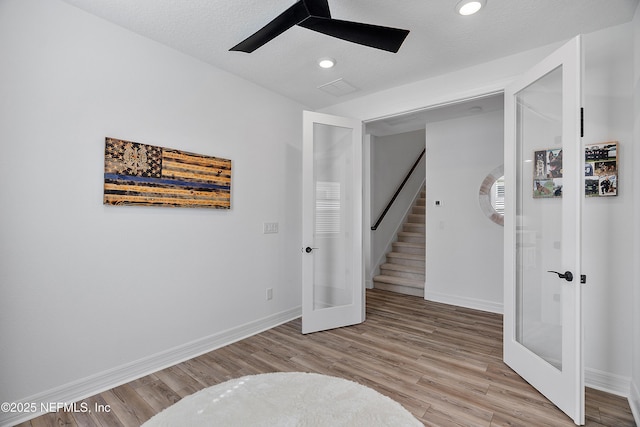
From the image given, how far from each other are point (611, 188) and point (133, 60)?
149 inches

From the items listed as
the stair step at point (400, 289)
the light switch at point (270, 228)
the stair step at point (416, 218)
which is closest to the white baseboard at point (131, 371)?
the light switch at point (270, 228)

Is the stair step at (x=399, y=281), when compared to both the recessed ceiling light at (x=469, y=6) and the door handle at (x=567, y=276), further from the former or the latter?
the recessed ceiling light at (x=469, y=6)

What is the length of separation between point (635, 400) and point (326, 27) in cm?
312

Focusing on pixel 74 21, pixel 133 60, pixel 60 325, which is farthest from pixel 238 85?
pixel 60 325

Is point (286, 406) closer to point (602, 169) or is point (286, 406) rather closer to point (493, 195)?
point (602, 169)

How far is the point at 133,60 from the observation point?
236cm

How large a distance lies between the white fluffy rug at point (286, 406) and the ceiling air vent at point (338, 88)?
2901 millimetres

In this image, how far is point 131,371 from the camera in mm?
2322

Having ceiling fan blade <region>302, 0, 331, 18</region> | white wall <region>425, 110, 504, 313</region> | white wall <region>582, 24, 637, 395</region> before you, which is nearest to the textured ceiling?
white wall <region>582, 24, 637, 395</region>

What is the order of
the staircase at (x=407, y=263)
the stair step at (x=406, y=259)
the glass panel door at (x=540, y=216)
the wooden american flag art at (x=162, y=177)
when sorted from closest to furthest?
1. the glass panel door at (x=540, y=216)
2. the wooden american flag art at (x=162, y=177)
3. the staircase at (x=407, y=263)
4. the stair step at (x=406, y=259)

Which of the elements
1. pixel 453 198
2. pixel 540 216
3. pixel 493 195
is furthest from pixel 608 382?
pixel 453 198

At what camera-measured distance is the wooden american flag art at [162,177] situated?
88.4 inches

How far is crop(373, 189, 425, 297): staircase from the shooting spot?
4893 millimetres

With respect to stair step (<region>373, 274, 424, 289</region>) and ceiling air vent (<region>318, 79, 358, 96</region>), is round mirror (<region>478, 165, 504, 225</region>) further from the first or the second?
ceiling air vent (<region>318, 79, 358, 96</region>)
